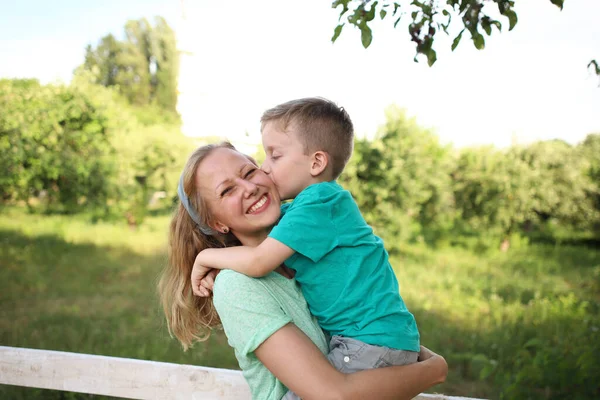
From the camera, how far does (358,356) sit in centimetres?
164

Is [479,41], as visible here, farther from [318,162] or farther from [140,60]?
[140,60]

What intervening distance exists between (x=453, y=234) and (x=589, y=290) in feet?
22.3

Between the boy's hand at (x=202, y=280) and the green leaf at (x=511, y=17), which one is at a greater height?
the green leaf at (x=511, y=17)

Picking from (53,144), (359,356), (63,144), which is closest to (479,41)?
(359,356)

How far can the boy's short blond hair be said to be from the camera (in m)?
1.95

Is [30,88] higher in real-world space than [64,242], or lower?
higher

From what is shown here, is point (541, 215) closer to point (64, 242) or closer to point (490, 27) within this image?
point (64, 242)

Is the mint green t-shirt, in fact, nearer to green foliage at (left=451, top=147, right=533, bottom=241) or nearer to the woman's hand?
the woman's hand

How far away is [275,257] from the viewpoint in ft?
5.30

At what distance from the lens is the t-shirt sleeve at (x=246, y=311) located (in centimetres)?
153

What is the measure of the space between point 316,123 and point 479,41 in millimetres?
951

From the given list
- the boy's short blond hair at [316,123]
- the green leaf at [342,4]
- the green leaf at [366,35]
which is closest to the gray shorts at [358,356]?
the boy's short blond hair at [316,123]

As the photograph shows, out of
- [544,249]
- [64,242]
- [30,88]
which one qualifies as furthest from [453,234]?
[30,88]

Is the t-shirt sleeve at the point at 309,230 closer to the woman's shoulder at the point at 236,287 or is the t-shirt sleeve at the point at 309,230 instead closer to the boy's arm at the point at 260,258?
the boy's arm at the point at 260,258
